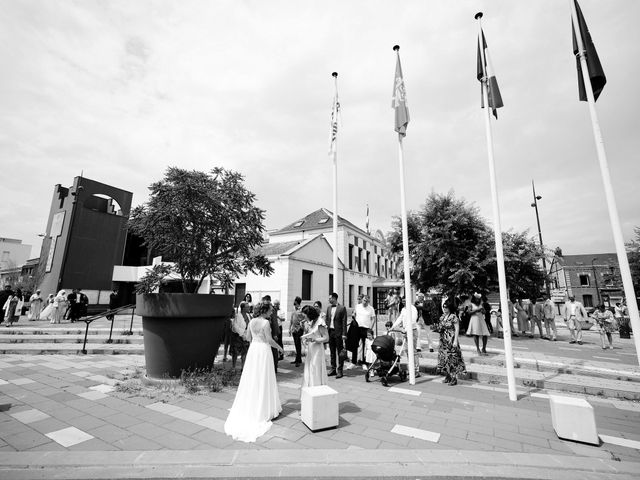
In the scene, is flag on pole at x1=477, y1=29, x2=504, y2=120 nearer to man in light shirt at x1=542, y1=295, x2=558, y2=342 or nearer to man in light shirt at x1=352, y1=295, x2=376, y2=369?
man in light shirt at x1=352, y1=295, x2=376, y2=369

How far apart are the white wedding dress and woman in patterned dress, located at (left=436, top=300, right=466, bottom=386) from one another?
168 inches

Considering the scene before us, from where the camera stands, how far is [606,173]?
196 inches

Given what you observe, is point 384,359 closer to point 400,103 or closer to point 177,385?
point 177,385

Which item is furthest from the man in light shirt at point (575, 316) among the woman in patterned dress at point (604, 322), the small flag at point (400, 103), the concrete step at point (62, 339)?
the concrete step at point (62, 339)

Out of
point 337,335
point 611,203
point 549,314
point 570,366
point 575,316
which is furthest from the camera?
point 549,314

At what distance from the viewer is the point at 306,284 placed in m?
21.2

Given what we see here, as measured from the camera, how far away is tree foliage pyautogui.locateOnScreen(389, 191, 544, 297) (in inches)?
598

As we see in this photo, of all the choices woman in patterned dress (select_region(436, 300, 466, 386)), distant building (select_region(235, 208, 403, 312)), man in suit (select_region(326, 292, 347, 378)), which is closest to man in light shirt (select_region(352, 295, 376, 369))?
man in suit (select_region(326, 292, 347, 378))

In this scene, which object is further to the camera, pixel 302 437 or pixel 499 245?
pixel 499 245

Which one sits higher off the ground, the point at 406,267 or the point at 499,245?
the point at 499,245

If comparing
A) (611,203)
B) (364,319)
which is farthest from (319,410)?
(611,203)

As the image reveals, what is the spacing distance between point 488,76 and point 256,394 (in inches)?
307

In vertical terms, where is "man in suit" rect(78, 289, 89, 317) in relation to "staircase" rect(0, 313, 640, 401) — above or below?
above

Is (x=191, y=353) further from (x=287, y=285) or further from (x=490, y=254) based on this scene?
(x=490, y=254)
